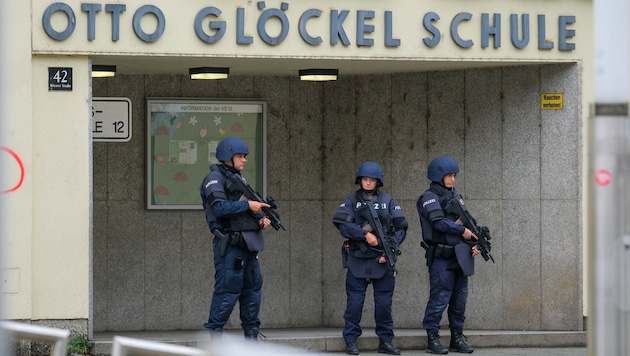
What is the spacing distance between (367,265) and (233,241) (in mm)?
1323

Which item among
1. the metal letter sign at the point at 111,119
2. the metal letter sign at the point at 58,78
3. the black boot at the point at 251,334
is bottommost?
the black boot at the point at 251,334

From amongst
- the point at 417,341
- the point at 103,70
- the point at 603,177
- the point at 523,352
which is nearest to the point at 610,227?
the point at 603,177

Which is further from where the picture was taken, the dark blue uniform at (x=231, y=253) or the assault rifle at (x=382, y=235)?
the assault rifle at (x=382, y=235)

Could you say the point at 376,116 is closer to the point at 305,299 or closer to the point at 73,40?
the point at 305,299

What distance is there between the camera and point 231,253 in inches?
470

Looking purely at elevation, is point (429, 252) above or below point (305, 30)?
below

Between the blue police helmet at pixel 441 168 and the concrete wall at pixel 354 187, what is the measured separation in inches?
40.2

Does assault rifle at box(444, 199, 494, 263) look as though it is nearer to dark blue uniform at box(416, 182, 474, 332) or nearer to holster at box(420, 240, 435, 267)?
dark blue uniform at box(416, 182, 474, 332)

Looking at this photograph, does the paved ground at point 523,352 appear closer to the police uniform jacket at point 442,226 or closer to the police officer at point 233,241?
the police uniform jacket at point 442,226

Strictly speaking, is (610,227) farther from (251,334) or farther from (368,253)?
(251,334)

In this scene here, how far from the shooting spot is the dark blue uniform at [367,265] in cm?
1225

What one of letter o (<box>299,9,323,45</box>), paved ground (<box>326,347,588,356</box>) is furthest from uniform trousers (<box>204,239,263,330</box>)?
letter o (<box>299,9,323,45</box>)

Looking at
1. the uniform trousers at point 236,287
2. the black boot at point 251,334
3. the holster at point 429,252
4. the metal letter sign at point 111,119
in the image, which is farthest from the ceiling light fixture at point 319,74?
the black boot at point 251,334

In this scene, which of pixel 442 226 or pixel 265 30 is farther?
pixel 442 226
